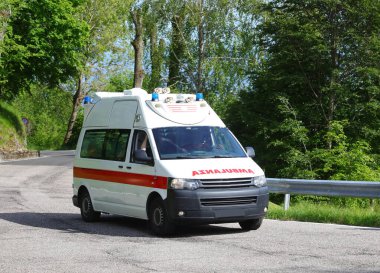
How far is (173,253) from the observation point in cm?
1079

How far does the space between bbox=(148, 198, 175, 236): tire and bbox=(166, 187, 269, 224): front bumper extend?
196 mm

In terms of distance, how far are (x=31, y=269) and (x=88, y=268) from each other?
2.18 ft

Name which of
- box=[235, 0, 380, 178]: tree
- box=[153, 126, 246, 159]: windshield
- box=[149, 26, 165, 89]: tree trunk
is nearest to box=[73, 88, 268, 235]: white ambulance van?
box=[153, 126, 246, 159]: windshield

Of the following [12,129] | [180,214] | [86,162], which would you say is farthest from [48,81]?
[180,214]

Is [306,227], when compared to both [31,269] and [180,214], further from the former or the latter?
[31,269]

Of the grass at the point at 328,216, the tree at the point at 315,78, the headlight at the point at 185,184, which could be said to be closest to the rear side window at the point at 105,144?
the headlight at the point at 185,184

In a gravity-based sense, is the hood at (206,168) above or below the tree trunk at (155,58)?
below

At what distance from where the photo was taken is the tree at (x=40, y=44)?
157 ft

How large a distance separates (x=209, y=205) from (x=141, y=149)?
185cm

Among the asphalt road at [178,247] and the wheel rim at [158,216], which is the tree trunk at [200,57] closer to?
the asphalt road at [178,247]

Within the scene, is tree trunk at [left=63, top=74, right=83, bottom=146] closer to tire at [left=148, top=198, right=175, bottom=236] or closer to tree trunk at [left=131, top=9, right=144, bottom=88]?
tree trunk at [left=131, top=9, right=144, bottom=88]

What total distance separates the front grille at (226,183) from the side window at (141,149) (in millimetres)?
1168

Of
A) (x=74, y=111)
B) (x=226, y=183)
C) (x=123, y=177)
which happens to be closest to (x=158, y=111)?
(x=123, y=177)

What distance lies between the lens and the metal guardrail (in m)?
15.0
